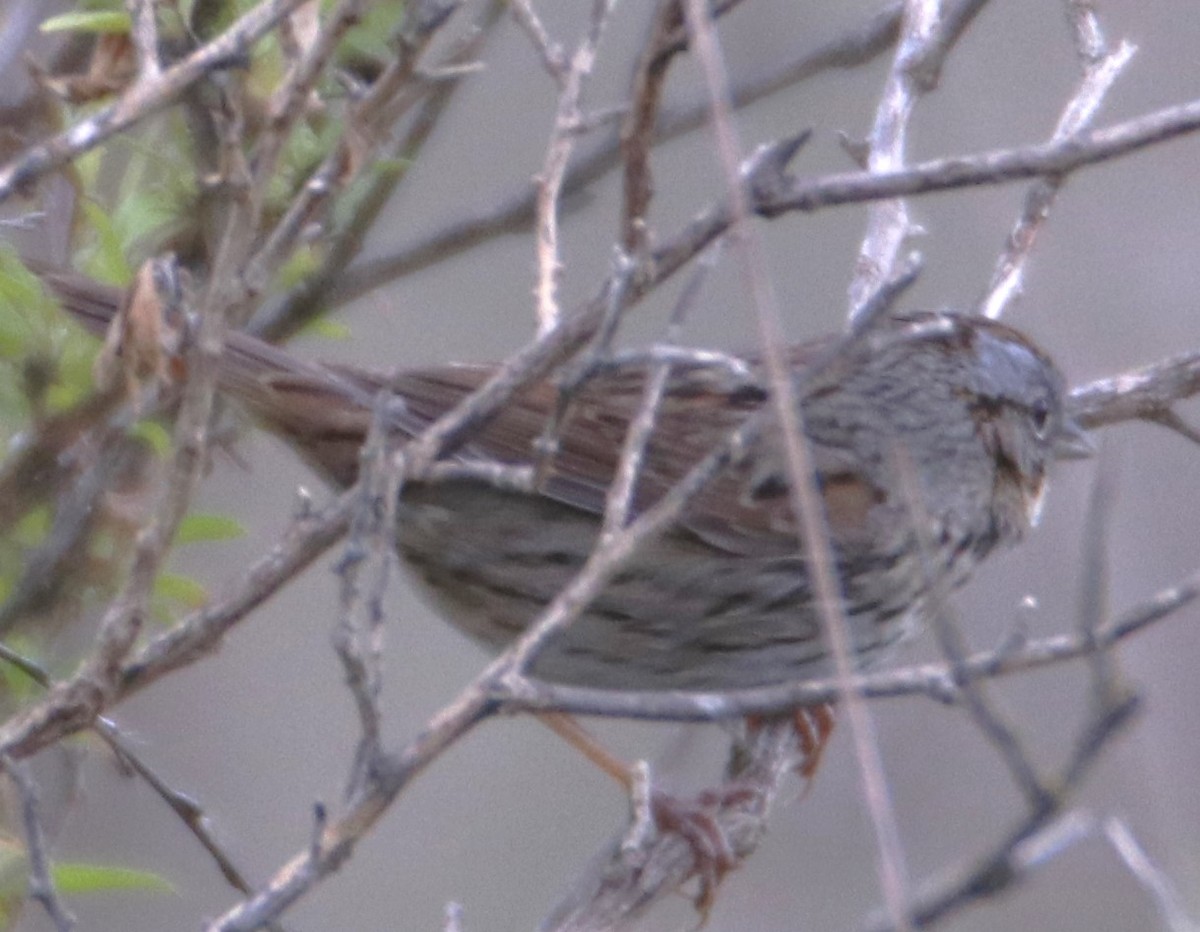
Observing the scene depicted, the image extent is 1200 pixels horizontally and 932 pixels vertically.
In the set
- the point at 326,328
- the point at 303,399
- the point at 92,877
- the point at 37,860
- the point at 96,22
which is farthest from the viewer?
the point at 303,399

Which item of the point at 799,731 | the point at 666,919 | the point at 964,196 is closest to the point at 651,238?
the point at 799,731

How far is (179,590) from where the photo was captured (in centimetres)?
238

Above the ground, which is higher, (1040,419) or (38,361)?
(38,361)

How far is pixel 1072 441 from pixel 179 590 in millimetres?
1578

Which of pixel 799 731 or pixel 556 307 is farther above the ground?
pixel 556 307

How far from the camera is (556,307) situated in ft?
6.68

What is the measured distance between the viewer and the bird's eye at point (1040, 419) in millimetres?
3199

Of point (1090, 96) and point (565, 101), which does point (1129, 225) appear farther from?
point (565, 101)

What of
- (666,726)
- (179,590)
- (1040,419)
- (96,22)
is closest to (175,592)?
(179,590)

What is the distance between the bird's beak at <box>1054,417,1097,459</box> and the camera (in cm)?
321

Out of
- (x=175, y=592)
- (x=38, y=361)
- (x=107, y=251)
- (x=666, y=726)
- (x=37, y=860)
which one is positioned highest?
(x=107, y=251)

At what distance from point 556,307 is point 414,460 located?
0.38m

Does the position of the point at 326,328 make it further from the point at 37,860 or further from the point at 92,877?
the point at 37,860

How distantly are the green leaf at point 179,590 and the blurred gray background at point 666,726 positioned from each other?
1.95 m
